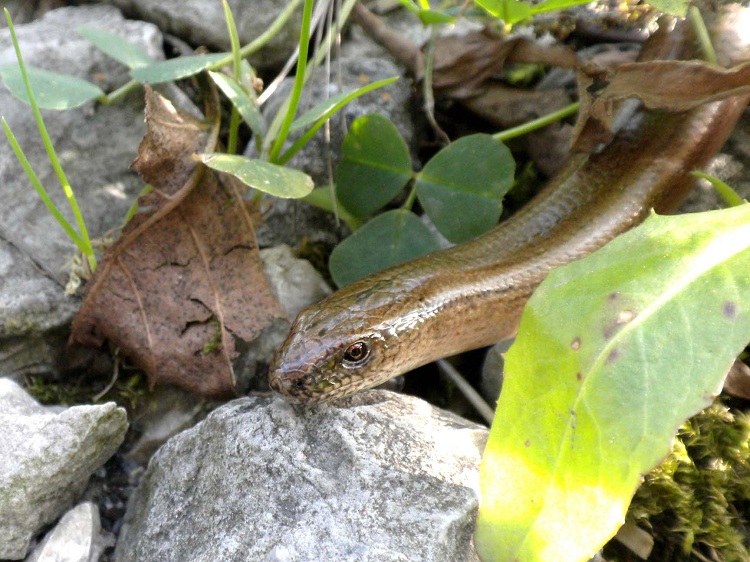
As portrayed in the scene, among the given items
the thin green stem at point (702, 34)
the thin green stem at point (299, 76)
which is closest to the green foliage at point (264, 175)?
the thin green stem at point (299, 76)

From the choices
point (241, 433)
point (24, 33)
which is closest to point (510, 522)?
point (241, 433)

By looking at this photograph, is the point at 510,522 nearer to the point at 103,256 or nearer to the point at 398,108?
the point at 103,256

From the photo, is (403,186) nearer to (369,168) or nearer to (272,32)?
(369,168)

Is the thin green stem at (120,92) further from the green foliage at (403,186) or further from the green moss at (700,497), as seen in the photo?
the green moss at (700,497)

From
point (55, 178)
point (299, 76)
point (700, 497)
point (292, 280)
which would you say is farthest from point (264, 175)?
point (700, 497)

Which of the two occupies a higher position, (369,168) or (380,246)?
(369,168)

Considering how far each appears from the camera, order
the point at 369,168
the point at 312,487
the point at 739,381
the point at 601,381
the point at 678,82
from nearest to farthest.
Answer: the point at 601,381
the point at 312,487
the point at 739,381
the point at 678,82
the point at 369,168
